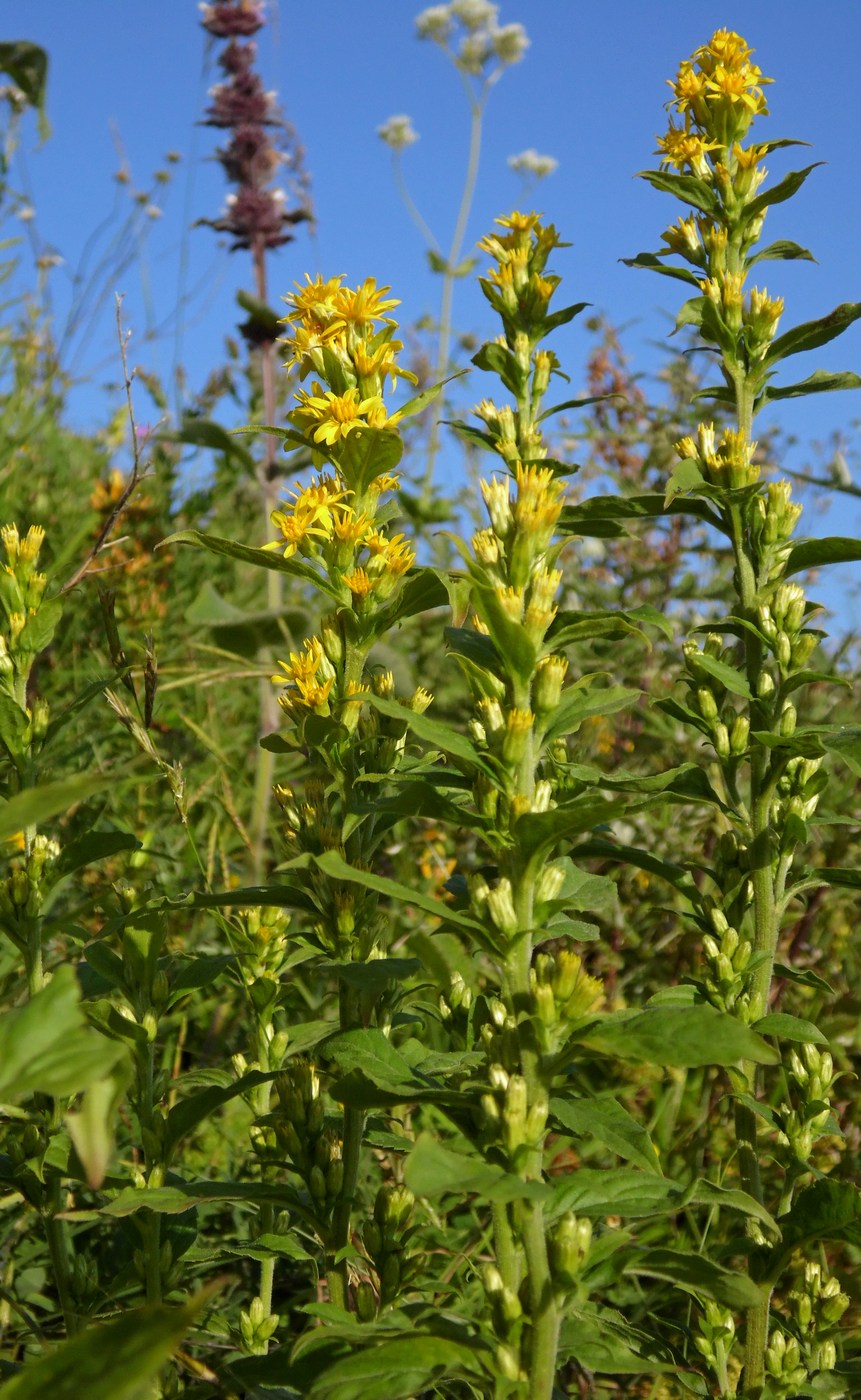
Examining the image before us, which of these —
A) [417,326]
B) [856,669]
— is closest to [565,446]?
[417,326]

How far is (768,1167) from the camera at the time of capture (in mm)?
2523

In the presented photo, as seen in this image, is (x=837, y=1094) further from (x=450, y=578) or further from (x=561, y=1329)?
(x=450, y=578)

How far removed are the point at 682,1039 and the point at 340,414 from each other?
2.75 feet

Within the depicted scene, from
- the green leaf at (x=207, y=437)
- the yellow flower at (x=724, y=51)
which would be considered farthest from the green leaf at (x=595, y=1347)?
the green leaf at (x=207, y=437)

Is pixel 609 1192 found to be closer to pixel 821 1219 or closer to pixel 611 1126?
pixel 611 1126

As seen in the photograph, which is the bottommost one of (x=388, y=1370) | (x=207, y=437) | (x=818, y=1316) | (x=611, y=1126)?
(x=818, y=1316)

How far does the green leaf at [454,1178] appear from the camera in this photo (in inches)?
33.3

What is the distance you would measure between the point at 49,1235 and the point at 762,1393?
0.91 m

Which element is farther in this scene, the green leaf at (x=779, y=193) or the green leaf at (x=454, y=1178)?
the green leaf at (x=779, y=193)

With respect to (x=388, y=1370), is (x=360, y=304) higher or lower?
higher

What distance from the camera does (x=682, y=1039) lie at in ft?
3.12

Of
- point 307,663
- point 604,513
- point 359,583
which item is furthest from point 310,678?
point 604,513

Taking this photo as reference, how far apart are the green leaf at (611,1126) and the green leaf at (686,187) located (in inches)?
54.5

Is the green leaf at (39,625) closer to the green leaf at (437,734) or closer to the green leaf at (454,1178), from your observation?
the green leaf at (437,734)
